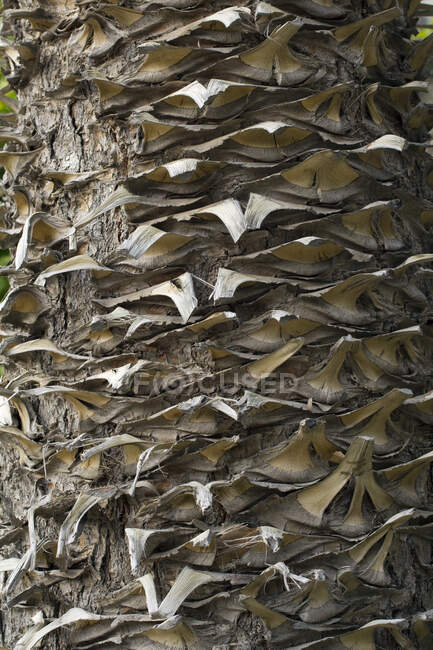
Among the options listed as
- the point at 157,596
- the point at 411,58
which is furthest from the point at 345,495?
the point at 411,58

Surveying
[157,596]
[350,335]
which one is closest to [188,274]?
[350,335]

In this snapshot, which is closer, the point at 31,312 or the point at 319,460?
the point at 319,460

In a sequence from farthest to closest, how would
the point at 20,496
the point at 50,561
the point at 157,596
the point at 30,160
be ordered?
the point at 30,160, the point at 20,496, the point at 50,561, the point at 157,596

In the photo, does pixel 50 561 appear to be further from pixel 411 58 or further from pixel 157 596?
pixel 411 58

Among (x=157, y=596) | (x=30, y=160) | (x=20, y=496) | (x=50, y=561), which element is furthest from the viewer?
(x=30, y=160)

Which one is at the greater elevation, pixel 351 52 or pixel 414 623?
pixel 351 52

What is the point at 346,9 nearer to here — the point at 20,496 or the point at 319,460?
the point at 319,460

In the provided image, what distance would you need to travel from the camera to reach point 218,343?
1615 millimetres

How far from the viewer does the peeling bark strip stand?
1.52 metres

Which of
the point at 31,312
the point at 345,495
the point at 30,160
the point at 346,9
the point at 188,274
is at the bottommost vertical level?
the point at 345,495

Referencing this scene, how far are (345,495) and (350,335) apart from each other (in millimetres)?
320

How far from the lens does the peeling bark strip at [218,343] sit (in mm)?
1521

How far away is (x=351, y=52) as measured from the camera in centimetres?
184

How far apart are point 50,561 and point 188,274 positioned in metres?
0.67
